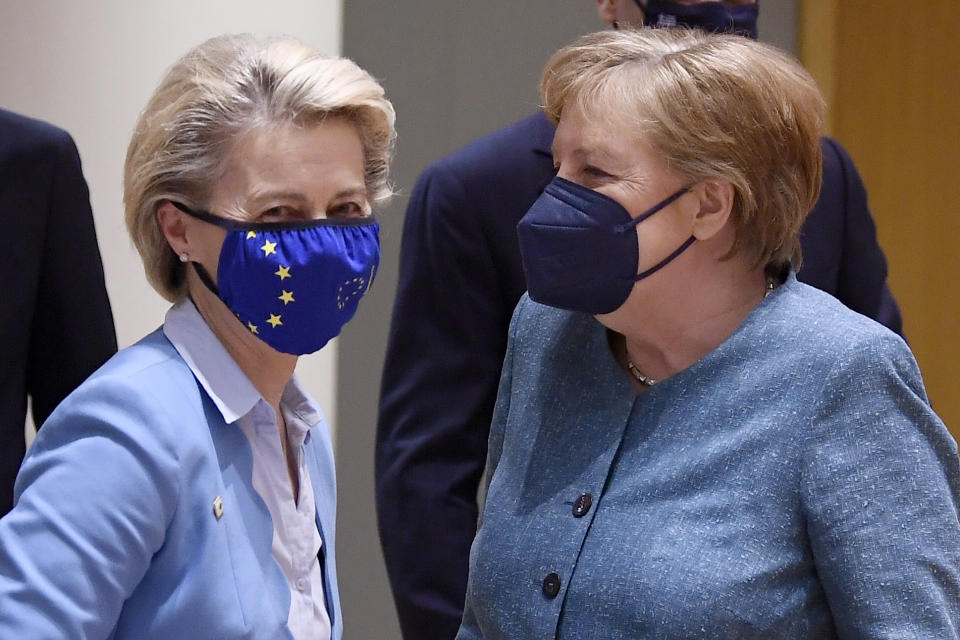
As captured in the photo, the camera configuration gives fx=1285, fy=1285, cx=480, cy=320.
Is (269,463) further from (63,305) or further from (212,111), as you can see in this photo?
(63,305)

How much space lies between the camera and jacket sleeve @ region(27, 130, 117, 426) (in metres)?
2.23

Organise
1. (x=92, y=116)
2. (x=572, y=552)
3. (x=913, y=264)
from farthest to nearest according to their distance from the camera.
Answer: (x=913, y=264), (x=92, y=116), (x=572, y=552)

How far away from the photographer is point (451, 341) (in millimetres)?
2330

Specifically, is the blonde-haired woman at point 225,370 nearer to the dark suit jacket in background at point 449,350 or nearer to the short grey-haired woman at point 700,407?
the short grey-haired woman at point 700,407

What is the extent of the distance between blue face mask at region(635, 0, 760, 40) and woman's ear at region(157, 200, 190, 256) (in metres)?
0.92

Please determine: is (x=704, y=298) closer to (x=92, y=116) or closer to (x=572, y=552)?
(x=572, y=552)

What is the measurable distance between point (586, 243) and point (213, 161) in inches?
19.9

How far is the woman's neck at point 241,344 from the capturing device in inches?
68.3

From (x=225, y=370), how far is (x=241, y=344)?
89 millimetres

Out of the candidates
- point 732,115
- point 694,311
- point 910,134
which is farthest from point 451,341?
point 910,134

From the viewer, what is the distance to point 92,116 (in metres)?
2.85

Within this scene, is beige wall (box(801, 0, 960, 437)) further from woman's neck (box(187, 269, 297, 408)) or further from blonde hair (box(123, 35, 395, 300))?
woman's neck (box(187, 269, 297, 408))

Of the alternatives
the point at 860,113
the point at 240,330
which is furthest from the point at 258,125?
the point at 860,113

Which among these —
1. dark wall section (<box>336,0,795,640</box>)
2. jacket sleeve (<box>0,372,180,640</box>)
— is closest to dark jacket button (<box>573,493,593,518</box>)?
jacket sleeve (<box>0,372,180,640</box>)
